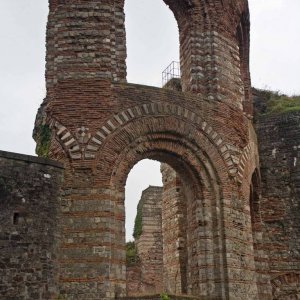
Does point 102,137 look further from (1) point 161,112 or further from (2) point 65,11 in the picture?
(2) point 65,11

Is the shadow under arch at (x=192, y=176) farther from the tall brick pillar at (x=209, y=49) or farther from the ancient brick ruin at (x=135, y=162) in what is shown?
the tall brick pillar at (x=209, y=49)

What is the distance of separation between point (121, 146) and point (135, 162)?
0.61 metres

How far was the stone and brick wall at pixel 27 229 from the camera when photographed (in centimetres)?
1087

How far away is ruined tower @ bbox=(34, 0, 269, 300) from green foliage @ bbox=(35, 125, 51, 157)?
25 mm

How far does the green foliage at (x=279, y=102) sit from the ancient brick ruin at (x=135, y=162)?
7.55 ft

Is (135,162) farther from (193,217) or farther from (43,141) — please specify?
(43,141)

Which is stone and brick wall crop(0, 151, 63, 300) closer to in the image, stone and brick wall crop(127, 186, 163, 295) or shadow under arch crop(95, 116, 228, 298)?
shadow under arch crop(95, 116, 228, 298)

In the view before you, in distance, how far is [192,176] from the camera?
14.0 metres

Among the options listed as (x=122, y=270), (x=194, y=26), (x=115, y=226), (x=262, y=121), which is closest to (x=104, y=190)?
(x=115, y=226)

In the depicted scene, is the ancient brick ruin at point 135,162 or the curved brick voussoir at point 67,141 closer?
the ancient brick ruin at point 135,162

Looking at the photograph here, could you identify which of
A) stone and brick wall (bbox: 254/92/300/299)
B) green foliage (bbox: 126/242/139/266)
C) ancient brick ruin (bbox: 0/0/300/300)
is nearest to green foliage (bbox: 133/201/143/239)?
green foliage (bbox: 126/242/139/266)

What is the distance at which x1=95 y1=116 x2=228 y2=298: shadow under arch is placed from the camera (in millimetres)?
12930

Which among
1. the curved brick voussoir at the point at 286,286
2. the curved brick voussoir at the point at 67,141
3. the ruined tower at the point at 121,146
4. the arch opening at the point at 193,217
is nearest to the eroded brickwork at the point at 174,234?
the arch opening at the point at 193,217

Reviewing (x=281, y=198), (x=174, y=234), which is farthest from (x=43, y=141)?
(x=281, y=198)
